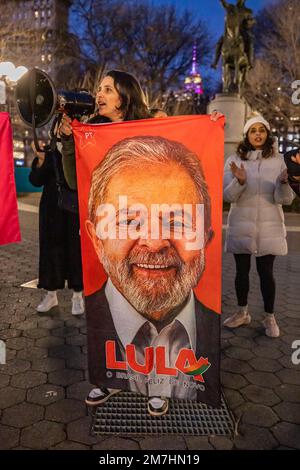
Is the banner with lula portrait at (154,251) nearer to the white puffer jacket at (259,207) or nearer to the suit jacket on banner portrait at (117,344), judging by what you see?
A: the suit jacket on banner portrait at (117,344)

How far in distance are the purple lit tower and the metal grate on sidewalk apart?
108 ft

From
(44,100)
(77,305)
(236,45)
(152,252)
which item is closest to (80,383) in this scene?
(152,252)

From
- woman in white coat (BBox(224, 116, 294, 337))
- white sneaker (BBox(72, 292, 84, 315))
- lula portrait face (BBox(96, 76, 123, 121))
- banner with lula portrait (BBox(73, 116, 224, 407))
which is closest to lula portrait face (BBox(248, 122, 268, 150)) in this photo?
woman in white coat (BBox(224, 116, 294, 337))

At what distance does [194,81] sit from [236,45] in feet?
76.9

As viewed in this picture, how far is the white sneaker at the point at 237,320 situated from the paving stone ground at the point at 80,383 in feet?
0.27

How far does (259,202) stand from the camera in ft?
12.3

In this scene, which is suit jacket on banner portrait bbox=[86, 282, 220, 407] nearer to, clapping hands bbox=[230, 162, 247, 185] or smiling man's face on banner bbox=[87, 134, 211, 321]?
smiling man's face on banner bbox=[87, 134, 211, 321]

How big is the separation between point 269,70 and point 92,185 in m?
25.4

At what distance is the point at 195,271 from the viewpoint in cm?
238

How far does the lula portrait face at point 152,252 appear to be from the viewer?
2.32 metres
